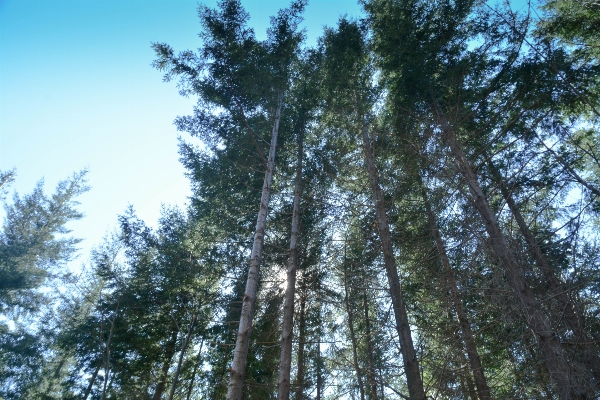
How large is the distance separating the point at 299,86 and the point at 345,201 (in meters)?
4.56

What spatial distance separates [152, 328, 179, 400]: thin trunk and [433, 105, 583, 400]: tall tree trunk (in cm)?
1210

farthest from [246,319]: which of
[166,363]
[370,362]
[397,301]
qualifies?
[166,363]

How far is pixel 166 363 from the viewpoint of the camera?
473 inches

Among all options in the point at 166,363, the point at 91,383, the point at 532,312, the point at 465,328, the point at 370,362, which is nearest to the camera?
the point at 532,312

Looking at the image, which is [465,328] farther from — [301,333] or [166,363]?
[166,363]

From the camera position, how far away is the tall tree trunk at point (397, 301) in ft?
17.5

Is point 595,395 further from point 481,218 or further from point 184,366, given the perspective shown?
point 184,366

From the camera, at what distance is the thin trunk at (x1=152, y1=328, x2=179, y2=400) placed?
37.9 feet

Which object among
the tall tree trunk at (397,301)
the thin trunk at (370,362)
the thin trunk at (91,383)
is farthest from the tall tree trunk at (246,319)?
the thin trunk at (91,383)

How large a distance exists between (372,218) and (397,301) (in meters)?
2.79

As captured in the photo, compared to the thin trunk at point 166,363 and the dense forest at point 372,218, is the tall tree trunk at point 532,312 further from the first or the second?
the thin trunk at point 166,363

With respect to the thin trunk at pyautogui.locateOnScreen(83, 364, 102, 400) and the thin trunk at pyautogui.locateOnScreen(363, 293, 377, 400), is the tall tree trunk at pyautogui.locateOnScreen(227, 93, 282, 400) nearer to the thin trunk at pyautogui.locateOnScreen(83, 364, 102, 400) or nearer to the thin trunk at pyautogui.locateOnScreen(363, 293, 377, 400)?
the thin trunk at pyautogui.locateOnScreen(363, 293, 377, 400)

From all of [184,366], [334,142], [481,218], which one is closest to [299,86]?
[334,142]

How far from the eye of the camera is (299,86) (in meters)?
10.4
